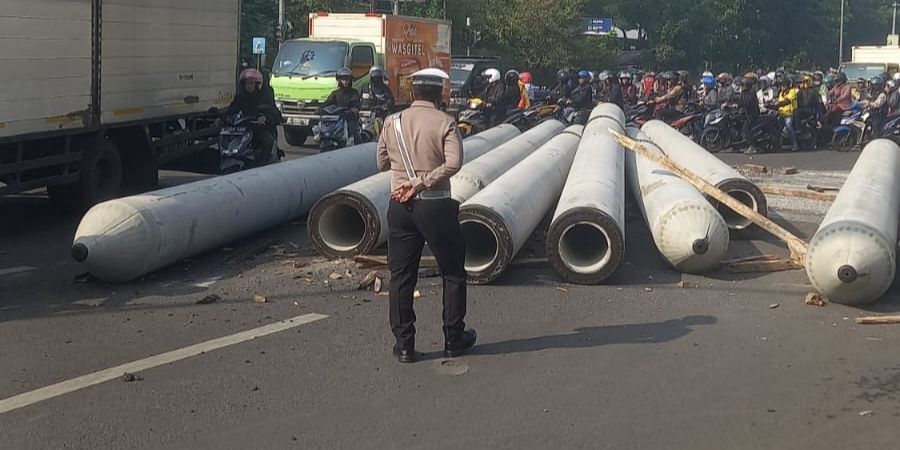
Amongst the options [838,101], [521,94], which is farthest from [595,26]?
[521,94]

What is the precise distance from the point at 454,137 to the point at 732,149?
1718 cm

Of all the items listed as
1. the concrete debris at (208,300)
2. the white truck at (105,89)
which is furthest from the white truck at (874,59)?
the concrete debris at (208,300)

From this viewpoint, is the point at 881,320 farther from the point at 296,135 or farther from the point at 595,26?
the point at 595,26

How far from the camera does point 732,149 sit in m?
23.0

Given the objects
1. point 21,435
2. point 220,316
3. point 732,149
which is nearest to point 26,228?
point 220,316

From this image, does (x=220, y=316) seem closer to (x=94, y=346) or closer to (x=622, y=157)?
(x=94, y=346)

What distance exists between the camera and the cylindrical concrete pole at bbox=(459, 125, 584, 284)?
9.05 meters

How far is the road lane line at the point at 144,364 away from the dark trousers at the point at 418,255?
118cm

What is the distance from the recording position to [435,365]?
6.87 metres

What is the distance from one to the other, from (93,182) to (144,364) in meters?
6.23

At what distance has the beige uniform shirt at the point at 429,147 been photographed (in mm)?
6801

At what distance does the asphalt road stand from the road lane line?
21 millimetres

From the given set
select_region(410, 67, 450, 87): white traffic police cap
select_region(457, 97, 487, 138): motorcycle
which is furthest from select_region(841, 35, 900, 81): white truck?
select_region(410, 67, 450, 87): white traffic police cap

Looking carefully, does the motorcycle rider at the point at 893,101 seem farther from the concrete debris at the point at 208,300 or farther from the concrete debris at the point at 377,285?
the concrete debris at the point at 208,300
